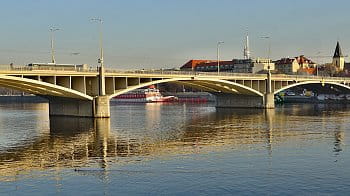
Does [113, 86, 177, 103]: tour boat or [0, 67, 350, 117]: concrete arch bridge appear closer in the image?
[0, 67, 350, 117]: concrete arch bridge

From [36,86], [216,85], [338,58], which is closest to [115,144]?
[36,86]

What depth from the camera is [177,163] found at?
88.6 feet

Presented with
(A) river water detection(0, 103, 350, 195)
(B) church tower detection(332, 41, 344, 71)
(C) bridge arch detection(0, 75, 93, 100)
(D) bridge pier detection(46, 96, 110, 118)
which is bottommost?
(A) river water detection(0, 103, 350, 195)

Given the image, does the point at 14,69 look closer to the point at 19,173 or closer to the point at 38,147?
the point at 38,147

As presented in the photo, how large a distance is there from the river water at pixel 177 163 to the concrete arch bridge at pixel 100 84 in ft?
30.9

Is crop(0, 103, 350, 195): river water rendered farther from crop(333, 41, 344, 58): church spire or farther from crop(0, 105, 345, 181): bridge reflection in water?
crop(333, 41, 344, 58): church spire

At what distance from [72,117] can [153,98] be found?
82.1 metres

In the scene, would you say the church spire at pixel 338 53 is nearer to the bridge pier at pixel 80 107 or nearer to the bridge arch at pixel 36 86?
the bridge pier at pixel 80 107

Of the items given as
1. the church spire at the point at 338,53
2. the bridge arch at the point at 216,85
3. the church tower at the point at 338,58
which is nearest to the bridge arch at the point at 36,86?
the bridge arch at the point at 216,85

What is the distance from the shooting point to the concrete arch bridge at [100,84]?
5269cm

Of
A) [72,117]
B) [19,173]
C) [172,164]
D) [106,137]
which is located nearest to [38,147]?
[106,137]

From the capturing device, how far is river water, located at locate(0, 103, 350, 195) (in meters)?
20.8

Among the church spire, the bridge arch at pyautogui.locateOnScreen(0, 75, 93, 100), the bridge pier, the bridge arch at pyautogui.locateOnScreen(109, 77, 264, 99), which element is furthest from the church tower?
the bridge arch at pyautogui.locateOnScreen(0, 75, 93, 100)

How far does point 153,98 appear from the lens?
146 m
